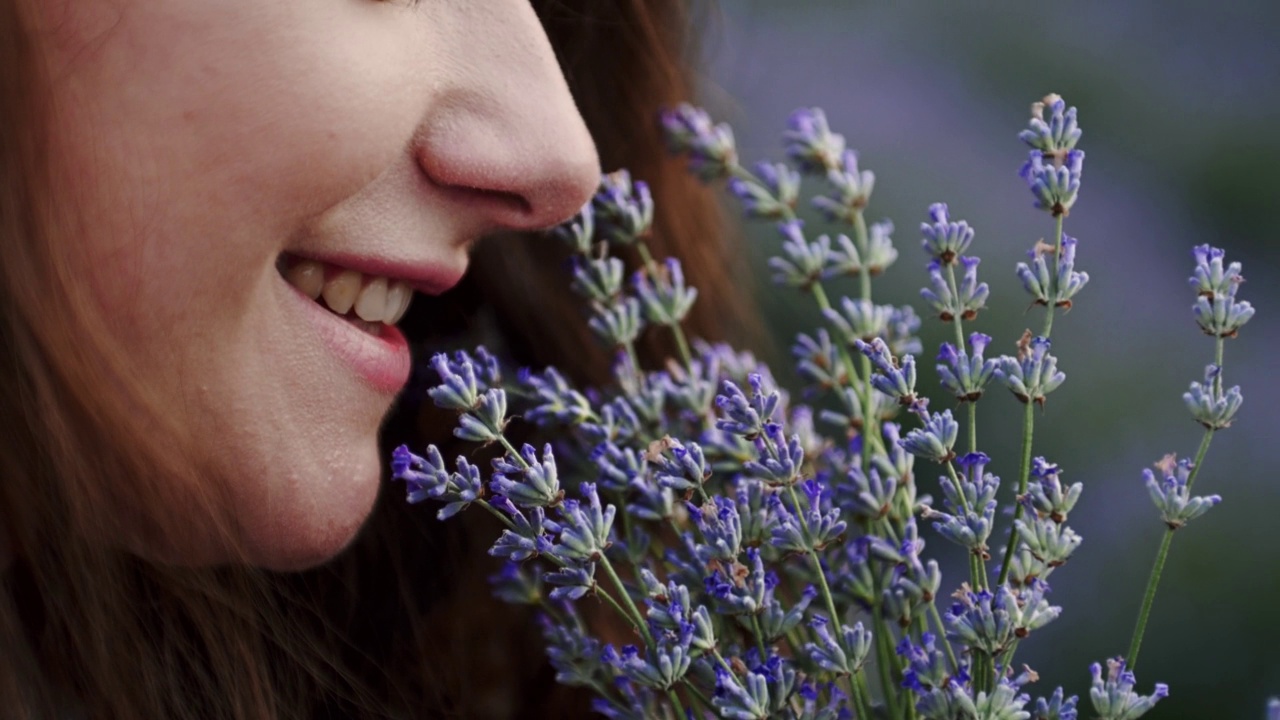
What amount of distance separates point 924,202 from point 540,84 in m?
1.46

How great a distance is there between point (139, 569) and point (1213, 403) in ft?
1.72

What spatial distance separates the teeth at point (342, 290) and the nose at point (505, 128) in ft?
0.23

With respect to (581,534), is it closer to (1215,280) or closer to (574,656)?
(574,656)

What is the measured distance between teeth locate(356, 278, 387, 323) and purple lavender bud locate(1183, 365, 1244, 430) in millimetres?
398

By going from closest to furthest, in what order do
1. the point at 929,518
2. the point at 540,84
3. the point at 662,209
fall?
the point at 929,518 → the point at 540,84 → the point at 662,209

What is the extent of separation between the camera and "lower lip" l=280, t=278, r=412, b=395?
2.14 feet

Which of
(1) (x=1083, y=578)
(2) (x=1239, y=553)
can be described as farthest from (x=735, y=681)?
(2) (x=1239, y=553)

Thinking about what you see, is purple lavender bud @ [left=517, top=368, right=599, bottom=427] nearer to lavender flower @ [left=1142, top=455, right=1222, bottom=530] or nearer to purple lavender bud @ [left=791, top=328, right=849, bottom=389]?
purple lavender bud @ [left=791, top=328, right=849, bottom=389]

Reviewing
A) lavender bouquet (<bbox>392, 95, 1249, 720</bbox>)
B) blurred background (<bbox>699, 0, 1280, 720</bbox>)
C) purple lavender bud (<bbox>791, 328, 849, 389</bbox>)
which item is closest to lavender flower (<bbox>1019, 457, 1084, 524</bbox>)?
lavender bouquet (<bbox>392, 95, 1249, 720</bbox>)

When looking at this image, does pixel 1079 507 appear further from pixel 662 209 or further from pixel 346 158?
pixel 346 158

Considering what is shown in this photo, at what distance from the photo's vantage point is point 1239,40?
87.8 inches

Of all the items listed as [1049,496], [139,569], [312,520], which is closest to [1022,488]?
[1049,496]

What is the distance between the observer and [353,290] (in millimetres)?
690

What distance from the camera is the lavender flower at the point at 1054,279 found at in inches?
22.3
